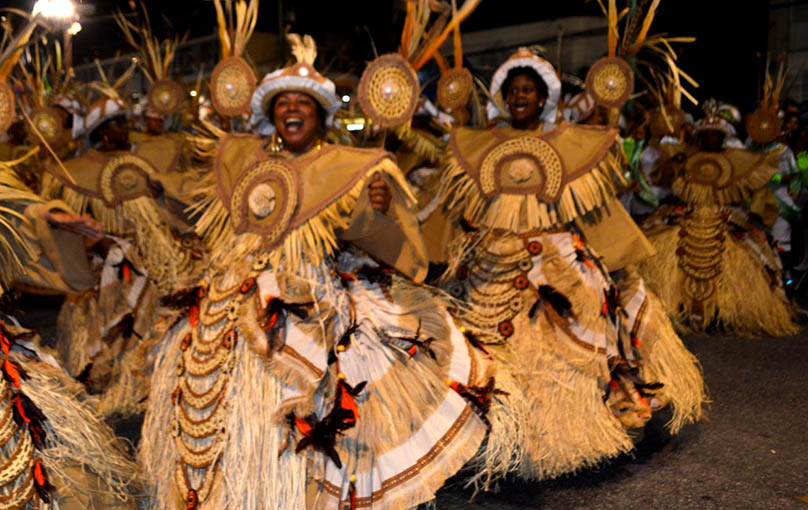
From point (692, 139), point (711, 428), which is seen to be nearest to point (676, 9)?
point (692, 139)

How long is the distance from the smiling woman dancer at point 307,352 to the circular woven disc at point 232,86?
12 cm

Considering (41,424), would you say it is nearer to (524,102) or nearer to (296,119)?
(296,119)

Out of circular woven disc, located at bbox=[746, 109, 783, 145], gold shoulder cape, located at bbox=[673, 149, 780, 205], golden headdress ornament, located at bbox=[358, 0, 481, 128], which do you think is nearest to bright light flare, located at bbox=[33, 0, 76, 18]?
golden headdress ornament, located at bbox=[358, 0, 481, 128]

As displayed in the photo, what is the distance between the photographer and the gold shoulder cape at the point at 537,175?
3.94m

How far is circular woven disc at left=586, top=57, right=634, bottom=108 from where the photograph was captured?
407cm

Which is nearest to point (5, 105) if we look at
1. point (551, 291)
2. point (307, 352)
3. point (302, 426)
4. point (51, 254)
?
point (51, 254)

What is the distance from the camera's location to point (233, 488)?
264cm

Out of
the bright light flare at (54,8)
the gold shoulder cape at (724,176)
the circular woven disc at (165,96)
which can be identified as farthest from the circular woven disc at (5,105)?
the gold shoulder cape at (724,176)

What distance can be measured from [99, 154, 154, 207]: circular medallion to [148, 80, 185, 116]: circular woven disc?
663mm

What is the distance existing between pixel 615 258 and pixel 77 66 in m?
18.5

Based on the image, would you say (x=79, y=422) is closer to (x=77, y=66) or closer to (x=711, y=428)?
(x=711, y=428)

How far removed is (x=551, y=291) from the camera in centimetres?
382

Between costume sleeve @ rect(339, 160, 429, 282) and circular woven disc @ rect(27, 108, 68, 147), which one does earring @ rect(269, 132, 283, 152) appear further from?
circular woven disc @ rect(27, 108, 68, 147)

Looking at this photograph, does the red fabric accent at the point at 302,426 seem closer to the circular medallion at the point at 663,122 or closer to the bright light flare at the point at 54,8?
the bright light flare at the point at 54,8
